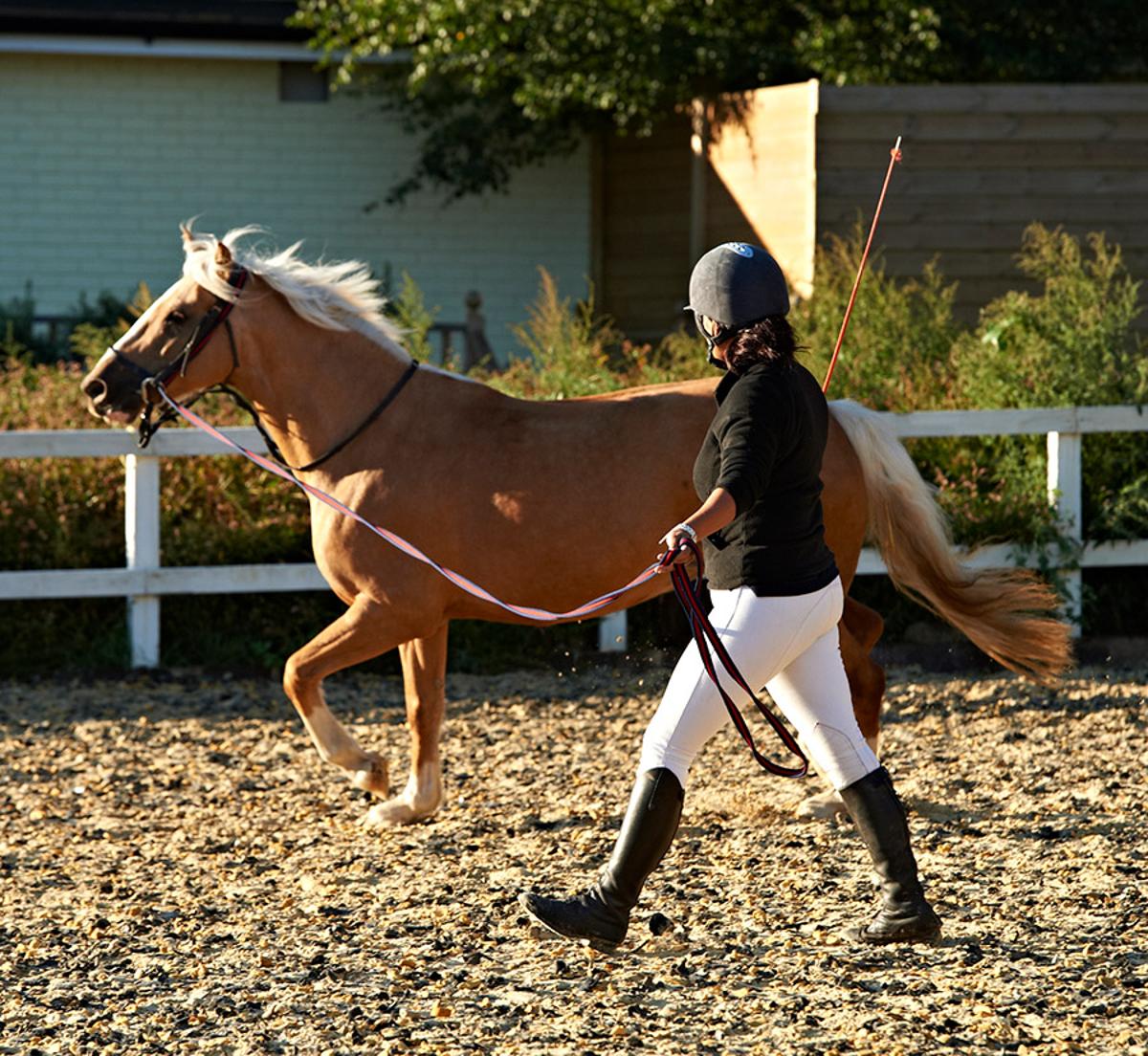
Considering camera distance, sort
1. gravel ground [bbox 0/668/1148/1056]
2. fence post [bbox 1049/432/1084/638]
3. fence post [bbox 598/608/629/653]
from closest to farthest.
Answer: gravel ground [bbox 0/668/1148/1056] → fence post [bbox 1049/432/1084/638] → fence post [bbox 598/608/629/653]

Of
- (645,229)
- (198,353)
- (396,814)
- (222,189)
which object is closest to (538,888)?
(396,814)

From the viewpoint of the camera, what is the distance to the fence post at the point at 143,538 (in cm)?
841

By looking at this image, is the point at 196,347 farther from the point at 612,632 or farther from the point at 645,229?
the point at 645,229

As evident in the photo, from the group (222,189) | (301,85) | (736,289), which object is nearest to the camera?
(736,289)

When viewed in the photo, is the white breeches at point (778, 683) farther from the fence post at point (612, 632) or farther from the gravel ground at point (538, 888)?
the fence post at point (612, 632)

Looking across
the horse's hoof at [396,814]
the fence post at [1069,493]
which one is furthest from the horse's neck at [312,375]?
the fence post at [1069,493]

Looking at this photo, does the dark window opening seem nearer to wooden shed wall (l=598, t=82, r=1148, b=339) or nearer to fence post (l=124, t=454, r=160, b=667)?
wooden shed wall (l=598, t=82, r=1148, b=339)

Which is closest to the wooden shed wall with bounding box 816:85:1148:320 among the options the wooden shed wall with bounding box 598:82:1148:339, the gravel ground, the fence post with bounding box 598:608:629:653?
the wooden shed wall with bounding box 598:82:1148:339

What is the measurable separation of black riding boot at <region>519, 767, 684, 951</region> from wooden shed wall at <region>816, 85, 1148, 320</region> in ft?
31.4

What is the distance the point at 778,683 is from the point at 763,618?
26 centimetres

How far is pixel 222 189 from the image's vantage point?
57.3 feet

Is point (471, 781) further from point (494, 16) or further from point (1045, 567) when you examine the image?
point (494, 16)

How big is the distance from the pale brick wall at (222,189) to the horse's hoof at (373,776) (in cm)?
1136

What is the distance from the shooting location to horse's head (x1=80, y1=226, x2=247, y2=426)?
19.3ft
